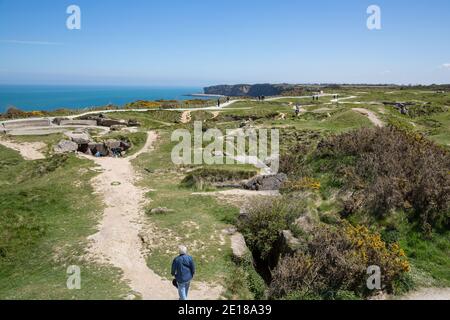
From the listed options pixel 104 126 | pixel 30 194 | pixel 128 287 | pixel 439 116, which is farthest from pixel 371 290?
pixel 439 116

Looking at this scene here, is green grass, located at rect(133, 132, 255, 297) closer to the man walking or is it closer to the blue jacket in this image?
the man walking

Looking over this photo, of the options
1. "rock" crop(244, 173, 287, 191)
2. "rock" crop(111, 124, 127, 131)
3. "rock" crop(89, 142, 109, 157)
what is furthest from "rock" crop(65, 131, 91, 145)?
"rock" crop(244, 173, 287, 191)

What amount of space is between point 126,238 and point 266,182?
9.98 m

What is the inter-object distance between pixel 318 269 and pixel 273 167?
49.3 feet

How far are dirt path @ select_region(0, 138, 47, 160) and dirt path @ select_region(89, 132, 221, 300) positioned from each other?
1099cm

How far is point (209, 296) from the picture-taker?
11.4m

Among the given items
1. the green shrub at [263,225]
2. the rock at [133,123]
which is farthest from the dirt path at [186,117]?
the green shrub at [263,225]

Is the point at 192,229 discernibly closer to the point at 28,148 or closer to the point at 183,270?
the point at 183,270

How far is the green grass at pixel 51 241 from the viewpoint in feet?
38.7

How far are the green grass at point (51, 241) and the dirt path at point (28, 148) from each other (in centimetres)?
1025

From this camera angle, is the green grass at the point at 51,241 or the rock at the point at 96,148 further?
the rock at the point at 96,148

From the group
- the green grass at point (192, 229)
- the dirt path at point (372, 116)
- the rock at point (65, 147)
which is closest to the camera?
the green grass at point (192, 229)

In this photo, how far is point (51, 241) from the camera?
15.6 metres

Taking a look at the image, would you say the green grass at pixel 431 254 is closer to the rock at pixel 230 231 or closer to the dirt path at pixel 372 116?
the rock at pixel 230 231
